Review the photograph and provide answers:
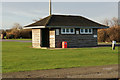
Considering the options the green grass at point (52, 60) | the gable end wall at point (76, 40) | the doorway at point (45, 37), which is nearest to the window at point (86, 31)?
the gable end wall at point (76, 40)

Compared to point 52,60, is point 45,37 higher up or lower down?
higher up

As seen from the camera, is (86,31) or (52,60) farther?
(86,31)

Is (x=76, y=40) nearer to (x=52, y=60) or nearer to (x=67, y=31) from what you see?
(x=67, y=31)

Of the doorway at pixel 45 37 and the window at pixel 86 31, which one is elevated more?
the window at pixel 86 31

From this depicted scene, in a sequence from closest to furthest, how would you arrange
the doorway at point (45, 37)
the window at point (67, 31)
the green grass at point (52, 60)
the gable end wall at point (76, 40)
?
the green grass at point (52, 60), the gable end wall at point (76, 40), the window at point (67, 31), the doorway at point (45, 37)

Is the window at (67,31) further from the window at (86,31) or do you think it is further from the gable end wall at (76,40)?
the window at (86,31)

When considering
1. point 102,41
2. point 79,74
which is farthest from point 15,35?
point 79,74

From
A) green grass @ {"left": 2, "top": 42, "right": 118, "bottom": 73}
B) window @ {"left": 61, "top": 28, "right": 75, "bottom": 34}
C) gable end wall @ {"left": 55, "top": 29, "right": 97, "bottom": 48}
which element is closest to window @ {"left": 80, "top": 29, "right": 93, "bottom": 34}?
gable end wall @ {"left": 55, "top": 29, "right": 97, "bottom": 48}

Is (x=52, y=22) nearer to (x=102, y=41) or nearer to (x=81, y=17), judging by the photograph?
(x=81, y=17)

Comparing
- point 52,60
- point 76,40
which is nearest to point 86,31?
point 76,40

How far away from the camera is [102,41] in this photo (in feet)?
129

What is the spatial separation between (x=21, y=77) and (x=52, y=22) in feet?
61.0

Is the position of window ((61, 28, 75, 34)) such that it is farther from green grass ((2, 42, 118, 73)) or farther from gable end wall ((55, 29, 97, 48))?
green grass ((2, 42, 118, 73))

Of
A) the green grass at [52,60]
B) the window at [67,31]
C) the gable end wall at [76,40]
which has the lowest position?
the green grass at [52,60]
